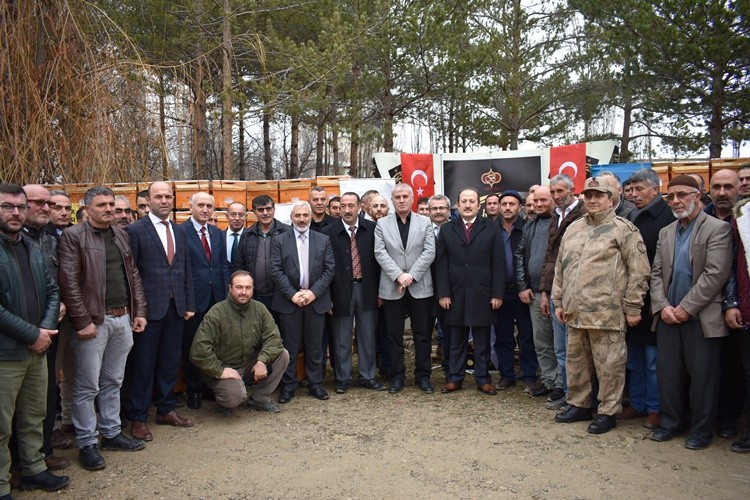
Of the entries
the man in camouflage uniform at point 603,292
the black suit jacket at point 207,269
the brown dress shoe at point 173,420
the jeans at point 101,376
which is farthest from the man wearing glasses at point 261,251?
the man in camouflage uniform at point 603,292

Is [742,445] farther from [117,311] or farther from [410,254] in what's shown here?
[117,311]

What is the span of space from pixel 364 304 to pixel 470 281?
3.54ft

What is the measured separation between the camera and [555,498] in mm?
3504

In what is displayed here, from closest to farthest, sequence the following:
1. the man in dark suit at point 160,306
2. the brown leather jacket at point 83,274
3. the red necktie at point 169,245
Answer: the brown leather jacket at point 83,274
the man in dark suit at point 160,306
the red necktie at point 169,245

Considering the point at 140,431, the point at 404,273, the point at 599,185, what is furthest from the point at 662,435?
the point at 140,431

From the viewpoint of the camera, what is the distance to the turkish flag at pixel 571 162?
362 inches

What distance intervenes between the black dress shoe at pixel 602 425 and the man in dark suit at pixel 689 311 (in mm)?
313

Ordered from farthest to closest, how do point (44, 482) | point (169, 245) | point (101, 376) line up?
point (169, 245) < point (101, 376) < point (44, 482)

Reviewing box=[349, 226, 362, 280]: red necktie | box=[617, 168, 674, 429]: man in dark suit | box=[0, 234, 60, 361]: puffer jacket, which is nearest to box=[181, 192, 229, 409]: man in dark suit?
box=[349, 226, 362, 280]: red necktie

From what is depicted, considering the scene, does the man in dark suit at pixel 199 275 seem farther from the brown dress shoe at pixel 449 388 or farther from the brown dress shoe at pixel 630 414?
the brown dress shoe at pixel 630 414

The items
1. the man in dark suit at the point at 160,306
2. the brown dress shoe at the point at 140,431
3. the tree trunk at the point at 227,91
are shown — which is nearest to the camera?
the brown dress shoe at the point at 140,431

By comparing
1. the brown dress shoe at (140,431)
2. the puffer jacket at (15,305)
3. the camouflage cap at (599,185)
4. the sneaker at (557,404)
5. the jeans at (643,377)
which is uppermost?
the camouflage cap at (599,185)

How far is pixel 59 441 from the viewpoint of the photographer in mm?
4344

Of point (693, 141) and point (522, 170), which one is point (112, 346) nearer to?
point (522, 170)
